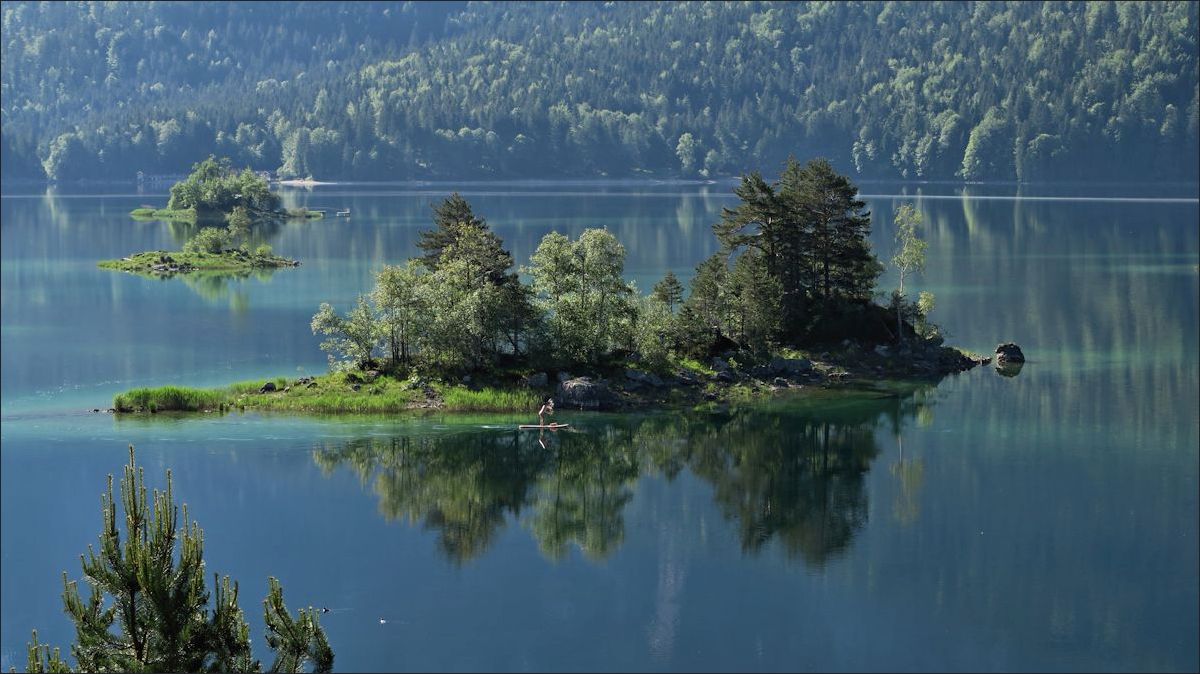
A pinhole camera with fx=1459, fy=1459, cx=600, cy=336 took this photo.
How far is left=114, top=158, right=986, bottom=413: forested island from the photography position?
69.4 metres

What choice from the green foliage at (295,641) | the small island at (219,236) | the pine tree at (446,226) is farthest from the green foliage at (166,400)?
the small island at (219,236)

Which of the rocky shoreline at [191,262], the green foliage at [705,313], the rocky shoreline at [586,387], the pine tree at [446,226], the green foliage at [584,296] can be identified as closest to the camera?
the rocky shoreline at [586,387]

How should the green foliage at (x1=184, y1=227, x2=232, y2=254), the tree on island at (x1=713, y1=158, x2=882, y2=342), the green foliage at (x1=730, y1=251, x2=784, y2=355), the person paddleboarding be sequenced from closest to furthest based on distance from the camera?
1. the person paddleboarding
2. the green foliage at (x1=730, y1=251, x2=784, y2=355)
3. the tree on island at (x1=713, y1=158, x2=882, y2=342)
4. the green foliage at (x1=184, y1=227, x2=232, y2=254)

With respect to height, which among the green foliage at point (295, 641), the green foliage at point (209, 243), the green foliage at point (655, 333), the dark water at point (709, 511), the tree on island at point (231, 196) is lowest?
the dark water at point (709, 511)

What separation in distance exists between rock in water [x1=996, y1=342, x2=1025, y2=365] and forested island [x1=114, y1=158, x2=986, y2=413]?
6.08ft

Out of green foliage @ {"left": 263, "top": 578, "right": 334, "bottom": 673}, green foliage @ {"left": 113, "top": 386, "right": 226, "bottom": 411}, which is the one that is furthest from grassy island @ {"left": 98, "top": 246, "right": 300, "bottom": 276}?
green foliage @ {"left": 263, "top": 578, "right": 334, "bottom": 673}

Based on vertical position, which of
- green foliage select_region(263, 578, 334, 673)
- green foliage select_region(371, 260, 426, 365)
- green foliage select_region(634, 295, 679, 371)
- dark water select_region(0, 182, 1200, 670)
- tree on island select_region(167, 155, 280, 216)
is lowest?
dark water select_region(0, 182, 1200, 670)

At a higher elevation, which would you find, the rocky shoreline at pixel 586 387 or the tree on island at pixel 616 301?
the tree on island at pixel 616 301

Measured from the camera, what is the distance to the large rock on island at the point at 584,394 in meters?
68.6

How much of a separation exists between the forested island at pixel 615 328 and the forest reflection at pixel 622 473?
467cm

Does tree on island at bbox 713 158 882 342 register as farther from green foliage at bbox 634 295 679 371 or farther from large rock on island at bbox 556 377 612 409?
large rock on island at bbox 556 377 612 409

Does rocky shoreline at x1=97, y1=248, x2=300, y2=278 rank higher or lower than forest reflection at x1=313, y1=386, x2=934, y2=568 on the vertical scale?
higher

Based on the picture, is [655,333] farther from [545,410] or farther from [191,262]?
[191,262]

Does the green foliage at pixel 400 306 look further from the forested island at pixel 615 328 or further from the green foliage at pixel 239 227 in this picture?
the green foliage at pixel 239 227
